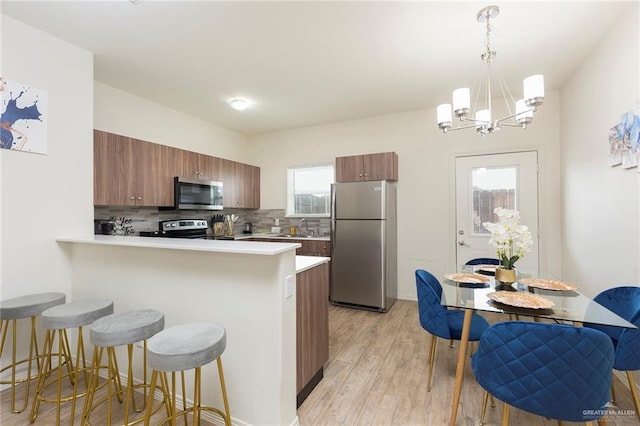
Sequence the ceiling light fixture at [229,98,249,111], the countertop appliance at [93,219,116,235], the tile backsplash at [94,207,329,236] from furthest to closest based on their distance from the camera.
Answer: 1. the ceiling light fixture at [229,98,249,111]
2. the tile backsplash at [94,207,329,236]
3. the countertop appliance at [93,219,116,235]

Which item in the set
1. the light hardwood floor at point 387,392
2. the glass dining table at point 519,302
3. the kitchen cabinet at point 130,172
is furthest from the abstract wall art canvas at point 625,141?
the kitchen cabinet at point 130,172

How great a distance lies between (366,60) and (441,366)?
287cm

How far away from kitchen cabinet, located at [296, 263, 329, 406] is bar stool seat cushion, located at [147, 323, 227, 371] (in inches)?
23.1

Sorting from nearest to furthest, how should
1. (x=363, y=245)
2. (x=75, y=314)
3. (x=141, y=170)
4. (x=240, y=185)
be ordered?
(x=75, y=314) < (x=141, y=170) < (x=363, y=245) < (x=240, y=185)

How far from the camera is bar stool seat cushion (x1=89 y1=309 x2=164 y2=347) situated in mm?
1412

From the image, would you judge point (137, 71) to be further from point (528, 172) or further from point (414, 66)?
point (528, 172)

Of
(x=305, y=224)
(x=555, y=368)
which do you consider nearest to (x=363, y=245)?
(x=305, y=224)

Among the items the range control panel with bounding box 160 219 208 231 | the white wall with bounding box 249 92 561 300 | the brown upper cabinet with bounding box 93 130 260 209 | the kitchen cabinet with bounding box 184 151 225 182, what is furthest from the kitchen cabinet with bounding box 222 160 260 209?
the white wall with bounding box 249 92 561 300

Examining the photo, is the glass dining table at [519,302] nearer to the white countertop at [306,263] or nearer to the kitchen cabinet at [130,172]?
the white countertop at [306,263]

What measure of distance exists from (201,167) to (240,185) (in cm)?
A: 85

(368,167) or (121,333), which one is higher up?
(368,167)

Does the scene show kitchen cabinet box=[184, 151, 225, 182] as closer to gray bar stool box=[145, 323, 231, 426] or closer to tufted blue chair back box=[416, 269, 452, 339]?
gray bar stool box=[145, 323, 231, 426]

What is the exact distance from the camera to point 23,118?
213 centimetres

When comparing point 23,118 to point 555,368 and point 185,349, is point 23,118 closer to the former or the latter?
point 185,349
